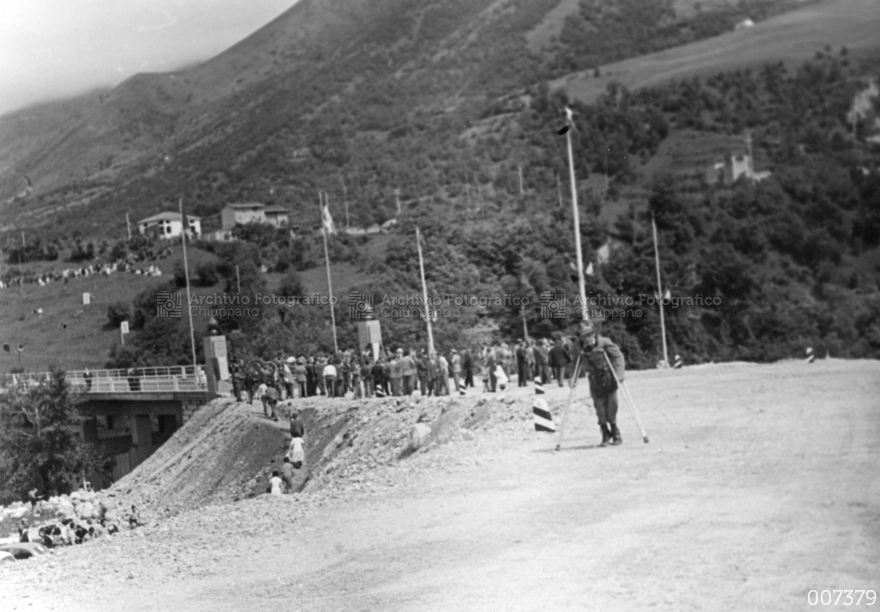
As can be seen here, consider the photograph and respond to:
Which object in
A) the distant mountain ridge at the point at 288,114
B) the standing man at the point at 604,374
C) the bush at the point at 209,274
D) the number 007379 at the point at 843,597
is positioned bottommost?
the number 007379 at the point at 843,597

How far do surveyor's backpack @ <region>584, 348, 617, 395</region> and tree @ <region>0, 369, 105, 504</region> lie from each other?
29.2m

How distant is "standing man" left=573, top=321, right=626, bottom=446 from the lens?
12773 mm

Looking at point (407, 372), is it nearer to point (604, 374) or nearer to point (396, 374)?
point (396, 374)

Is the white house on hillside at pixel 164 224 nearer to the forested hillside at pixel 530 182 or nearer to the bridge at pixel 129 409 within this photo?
the forested hillside at pixel 530 182

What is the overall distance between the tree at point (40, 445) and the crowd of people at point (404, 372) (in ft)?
26.7

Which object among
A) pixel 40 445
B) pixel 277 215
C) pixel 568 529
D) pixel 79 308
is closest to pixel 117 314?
pixel 79 308

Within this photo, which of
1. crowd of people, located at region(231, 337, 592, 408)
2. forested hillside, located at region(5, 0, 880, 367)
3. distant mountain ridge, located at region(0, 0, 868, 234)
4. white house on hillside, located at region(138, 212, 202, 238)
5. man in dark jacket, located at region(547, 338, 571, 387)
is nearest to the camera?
forested hillside, located at region(5, 0, 880, 367)

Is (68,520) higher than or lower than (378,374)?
lower

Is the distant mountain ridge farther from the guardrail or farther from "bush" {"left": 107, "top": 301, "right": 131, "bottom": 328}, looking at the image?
the guardrail

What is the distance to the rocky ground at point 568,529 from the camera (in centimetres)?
742

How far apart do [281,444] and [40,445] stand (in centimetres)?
1504

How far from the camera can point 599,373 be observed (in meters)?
12.8

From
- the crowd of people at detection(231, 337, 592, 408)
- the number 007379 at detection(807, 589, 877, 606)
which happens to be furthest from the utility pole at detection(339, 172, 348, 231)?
the number 007379 at detection(807, 589, 877, 606)

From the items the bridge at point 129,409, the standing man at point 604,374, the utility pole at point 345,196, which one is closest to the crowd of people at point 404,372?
the bridge at point 129,409
